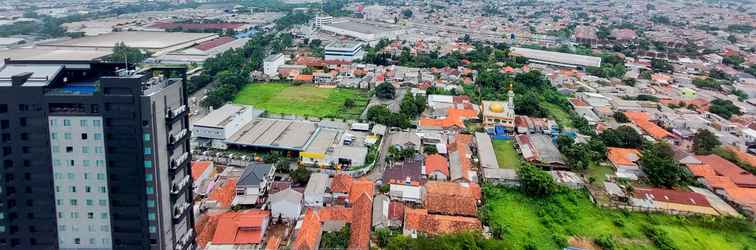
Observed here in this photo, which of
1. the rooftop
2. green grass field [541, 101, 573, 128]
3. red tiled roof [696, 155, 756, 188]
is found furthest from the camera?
the rooftop

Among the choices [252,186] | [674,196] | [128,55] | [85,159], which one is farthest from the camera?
[128,55]

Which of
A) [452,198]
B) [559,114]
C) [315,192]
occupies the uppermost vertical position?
[559,114]

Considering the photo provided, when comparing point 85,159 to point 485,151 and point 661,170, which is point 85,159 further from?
point 661,170

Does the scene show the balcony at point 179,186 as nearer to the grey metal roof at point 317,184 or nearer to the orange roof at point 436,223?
the grey metal roof at point 317,184

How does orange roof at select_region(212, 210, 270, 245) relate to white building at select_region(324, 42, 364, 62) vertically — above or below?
below

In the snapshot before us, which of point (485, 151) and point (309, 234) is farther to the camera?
point (485, 151)

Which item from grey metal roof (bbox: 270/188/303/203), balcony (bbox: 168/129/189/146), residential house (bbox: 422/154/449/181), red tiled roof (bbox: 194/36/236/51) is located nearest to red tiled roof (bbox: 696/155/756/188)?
residential house (bbox: 422/154/449/181)

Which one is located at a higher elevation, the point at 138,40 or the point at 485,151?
the point at 138,40

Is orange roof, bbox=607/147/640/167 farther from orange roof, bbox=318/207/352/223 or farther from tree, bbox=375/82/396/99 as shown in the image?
tree, bbox=375/82/396/99

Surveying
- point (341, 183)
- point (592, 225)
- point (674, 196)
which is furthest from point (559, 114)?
point (341, 183)
